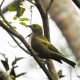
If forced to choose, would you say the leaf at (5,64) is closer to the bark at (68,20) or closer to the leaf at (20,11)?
the leaf at (20,11)

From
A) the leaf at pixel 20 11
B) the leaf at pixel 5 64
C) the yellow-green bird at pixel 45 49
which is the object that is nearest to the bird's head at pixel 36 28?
the yellow-green bird at pixel 45 49

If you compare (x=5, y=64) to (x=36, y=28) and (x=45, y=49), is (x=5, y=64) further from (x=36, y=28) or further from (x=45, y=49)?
(x=36, y=28)

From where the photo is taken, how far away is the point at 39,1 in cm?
291

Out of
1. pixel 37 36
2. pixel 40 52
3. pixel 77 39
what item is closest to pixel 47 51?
pixel 40 52

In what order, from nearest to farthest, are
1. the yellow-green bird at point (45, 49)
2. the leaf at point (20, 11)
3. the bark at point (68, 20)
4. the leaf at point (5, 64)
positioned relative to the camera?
the bark at point (68, 20), the leaf at point (5, 64), the leaf at point (20, 11), the yellow-green bird at point (45, 49)

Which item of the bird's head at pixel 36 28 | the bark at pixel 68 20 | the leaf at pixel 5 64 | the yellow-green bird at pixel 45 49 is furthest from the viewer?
the bird's head at pixel 36 28

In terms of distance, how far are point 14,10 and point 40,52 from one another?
28.7 inches

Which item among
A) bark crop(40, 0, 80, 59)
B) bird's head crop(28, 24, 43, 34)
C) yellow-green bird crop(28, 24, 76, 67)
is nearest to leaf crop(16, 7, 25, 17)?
bark crop(40, 0, 80, 59)

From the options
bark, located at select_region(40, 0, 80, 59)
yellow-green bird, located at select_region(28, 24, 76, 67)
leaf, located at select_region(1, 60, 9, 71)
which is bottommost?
yellow-green bird, located at select_region(28, 24, 76, 67)

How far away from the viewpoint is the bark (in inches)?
90.0

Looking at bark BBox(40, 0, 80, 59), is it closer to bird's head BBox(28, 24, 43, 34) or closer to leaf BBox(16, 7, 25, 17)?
leaf BBox(16, 7, 25, 17)

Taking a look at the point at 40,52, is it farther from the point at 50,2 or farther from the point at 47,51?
the point at 50,2

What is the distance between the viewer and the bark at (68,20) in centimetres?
229

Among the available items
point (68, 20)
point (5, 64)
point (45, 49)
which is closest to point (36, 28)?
point (45, 49)
